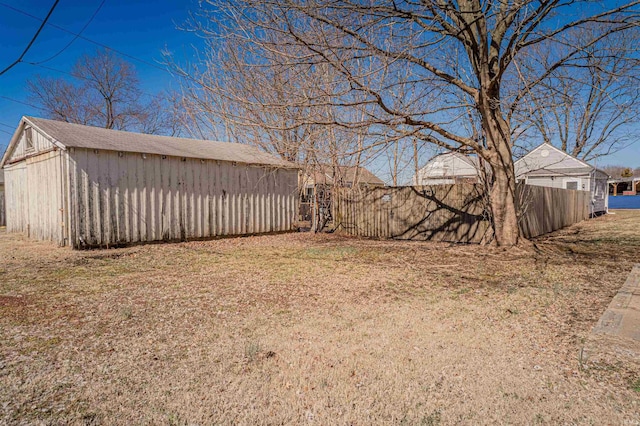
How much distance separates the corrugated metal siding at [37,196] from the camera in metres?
9.27

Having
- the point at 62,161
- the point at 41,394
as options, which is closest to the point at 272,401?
the point at 41,394

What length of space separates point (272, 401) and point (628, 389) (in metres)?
2.32

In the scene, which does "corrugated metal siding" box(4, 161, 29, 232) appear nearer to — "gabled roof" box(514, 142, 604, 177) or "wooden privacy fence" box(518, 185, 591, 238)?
"wooden privacy fence" box(518, 185, 591, 238)

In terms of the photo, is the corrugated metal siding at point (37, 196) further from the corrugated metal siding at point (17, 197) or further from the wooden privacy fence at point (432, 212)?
the wooden privacy fence at point (432, 212)

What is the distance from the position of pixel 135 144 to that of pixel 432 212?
8430 millimetres

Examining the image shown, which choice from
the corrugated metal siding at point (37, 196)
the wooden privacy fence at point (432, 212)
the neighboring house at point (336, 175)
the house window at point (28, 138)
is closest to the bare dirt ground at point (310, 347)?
the corrugated metal siding at point (37, 196)

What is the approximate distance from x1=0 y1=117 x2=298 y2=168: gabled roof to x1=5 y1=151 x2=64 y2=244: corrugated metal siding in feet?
1.73

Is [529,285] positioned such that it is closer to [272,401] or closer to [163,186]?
[272,401]

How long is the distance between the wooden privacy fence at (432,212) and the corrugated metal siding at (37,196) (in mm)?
7787

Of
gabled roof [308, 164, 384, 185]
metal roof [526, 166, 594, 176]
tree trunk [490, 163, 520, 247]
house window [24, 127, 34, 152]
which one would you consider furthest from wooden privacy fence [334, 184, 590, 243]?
house window [24, 127, 34, 152]

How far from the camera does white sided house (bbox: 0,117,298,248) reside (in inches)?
351

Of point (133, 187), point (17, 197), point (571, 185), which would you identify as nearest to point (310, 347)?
point (133, 187)

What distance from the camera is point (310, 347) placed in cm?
319

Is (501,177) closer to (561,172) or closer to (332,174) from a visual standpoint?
(332,174)
